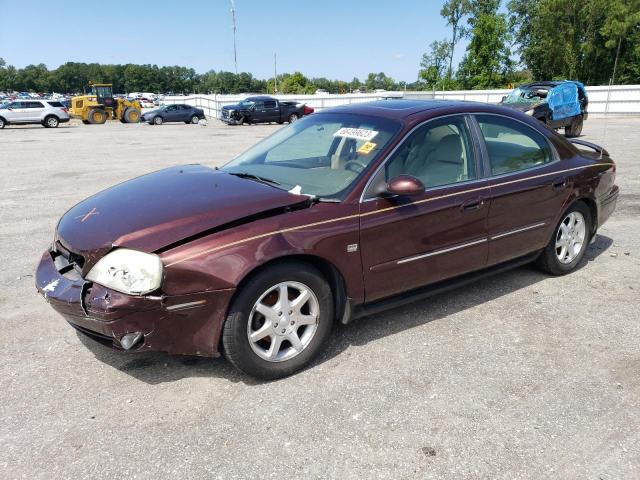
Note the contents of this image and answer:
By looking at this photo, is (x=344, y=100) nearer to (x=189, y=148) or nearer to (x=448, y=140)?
(x=189, y=148)

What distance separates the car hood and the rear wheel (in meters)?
29.5

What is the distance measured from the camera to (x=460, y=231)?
148 inches

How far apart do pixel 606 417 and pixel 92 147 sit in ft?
57.5

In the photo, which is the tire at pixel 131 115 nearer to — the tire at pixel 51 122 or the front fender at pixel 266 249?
the tire at pixel 51 122

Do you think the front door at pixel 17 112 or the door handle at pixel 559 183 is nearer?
the door handle at pixel 559 183

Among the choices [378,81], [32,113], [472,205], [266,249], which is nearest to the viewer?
[266,249]

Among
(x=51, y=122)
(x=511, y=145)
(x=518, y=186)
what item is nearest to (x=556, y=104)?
(x=511, y=145)

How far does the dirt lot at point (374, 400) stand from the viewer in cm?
244

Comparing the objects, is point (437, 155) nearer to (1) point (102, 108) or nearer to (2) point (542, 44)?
(1) point (102, 108)

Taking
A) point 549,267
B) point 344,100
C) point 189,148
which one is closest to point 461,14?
point 344,100

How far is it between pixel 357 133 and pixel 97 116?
1225 inches

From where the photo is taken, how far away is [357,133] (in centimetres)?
376

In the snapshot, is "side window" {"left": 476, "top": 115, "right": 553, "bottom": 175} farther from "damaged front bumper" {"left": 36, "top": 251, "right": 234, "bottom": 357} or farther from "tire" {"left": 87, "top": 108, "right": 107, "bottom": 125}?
"tire" {"left": 87, "top": 108, "right": 107, "bottom": 125}

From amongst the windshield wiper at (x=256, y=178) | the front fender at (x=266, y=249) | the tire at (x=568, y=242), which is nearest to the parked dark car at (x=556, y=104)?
the tire at (x=568, y=242)
